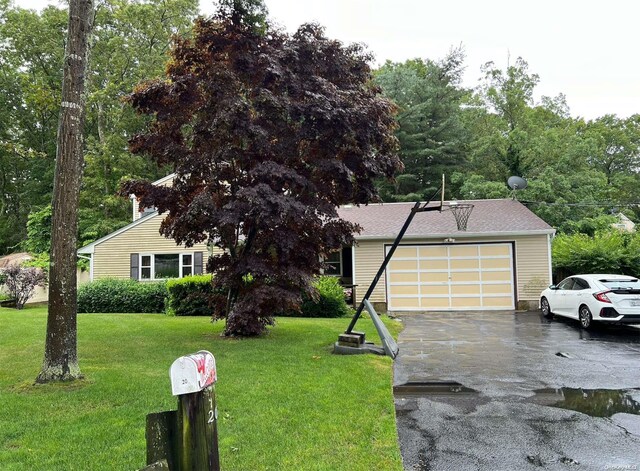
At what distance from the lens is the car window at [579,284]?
11680 mm

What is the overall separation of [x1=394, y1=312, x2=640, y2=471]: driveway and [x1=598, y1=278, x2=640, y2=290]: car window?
45.6 inches

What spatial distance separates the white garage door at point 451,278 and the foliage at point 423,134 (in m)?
11.0

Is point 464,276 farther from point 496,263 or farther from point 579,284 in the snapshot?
point 579,284

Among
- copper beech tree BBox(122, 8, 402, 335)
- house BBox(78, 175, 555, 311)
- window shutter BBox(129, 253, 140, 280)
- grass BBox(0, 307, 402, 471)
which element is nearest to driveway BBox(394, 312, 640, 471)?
grass BBox(0, 307, 402, 471)

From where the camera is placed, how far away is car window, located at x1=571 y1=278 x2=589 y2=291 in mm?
11680

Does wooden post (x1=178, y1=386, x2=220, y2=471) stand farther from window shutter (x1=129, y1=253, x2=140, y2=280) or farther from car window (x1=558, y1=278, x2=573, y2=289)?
window shutter (x1=129, y1=253, x2=140, y2=280)

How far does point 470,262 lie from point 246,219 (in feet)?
32.6

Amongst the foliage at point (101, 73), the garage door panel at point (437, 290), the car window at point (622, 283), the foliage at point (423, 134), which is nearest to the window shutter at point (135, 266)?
the foliage at point (101, 73)

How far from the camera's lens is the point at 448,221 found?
1702cm

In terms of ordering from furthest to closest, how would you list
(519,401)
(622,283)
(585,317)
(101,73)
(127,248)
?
1. (101,73)
2. (127,248)
3. (585,317)
4. (622,283)
5. (519,401)

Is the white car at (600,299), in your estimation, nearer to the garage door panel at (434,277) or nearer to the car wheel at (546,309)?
the car wheel at (546,309)

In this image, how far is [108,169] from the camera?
29.1m

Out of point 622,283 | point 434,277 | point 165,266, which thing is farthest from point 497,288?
point 165,266

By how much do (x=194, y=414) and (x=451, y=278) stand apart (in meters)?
15.0
